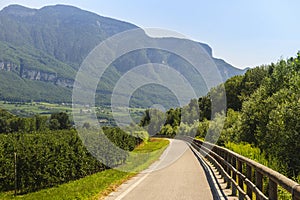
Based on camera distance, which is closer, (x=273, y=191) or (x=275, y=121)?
(x=273, y=191)

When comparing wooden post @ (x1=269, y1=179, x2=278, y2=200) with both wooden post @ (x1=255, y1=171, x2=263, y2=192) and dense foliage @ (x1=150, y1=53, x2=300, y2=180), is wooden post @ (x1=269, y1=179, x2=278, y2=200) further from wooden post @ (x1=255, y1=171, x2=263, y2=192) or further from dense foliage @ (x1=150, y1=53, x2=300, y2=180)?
dense foliage @ (x1=150, y1=53, x2=300, y2=180)

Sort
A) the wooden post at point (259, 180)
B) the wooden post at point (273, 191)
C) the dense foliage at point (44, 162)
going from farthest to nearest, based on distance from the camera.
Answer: the dense foliage at point (44, 162) → the wooden post at point (259, 180) → the wooden post at point (273, 191)

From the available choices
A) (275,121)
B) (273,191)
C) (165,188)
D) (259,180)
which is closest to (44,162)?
(165,188)

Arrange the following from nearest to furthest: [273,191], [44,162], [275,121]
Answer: [273,191] < [275,121] < [44,162]

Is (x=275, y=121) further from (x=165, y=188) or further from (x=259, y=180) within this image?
(x=259, y=180)

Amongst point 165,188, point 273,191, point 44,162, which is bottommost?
point 44,162

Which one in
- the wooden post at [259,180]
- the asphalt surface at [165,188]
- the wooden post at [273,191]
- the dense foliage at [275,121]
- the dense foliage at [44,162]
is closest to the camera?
the wooden post at [273,191]

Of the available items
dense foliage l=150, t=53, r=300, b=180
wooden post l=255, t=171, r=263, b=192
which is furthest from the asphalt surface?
wooden post l=255, t=171, r=263, b=192

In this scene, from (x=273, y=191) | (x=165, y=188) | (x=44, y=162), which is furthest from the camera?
(x=44, y=162)

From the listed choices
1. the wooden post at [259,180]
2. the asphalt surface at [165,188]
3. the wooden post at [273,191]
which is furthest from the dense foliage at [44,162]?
the wooden post at [273,191]

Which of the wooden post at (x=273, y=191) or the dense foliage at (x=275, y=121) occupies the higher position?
the dense foliage at (x=275, y=121)

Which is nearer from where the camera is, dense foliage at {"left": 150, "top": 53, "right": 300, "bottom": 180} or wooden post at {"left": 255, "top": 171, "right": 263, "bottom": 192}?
wooden post at {"left": 255, "top": 171, "right": 263, "bottom": 192}

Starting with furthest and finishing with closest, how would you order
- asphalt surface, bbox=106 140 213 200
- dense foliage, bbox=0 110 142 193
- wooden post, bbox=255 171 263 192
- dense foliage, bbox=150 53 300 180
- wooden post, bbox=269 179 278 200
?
dense foliage, bbox=0 110 142 193, dense foliage, bbox=150 53 300 180, asphalt surface, bbox=106 140 213 200, wooden post, bbox=255 171 263 192, wooden post, bbox=269 179 278 200

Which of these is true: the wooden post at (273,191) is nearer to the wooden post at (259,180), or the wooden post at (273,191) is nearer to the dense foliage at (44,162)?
the wooden post at (259,180)
